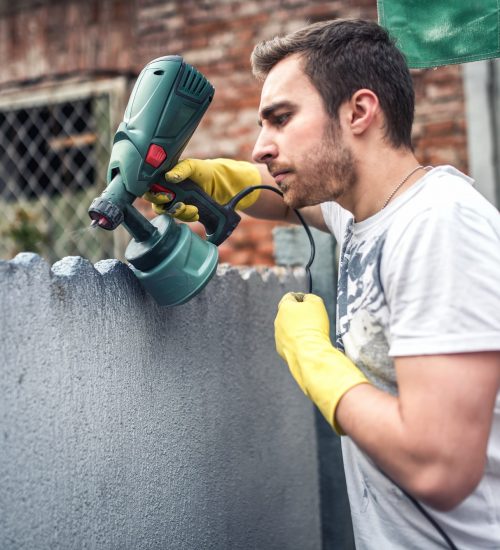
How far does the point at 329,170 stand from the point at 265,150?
161 mm

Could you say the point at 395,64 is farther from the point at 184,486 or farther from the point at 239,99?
the point at 239,99

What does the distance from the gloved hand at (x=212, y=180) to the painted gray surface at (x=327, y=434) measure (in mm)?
566

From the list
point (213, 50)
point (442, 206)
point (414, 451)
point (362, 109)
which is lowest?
point (414, 451)

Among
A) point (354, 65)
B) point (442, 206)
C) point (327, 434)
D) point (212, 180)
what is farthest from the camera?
point (327, 434)

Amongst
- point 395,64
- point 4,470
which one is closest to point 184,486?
point 4,470

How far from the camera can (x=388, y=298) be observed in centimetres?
141

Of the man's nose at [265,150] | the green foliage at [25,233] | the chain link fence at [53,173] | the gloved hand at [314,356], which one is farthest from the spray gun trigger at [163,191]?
the green foliage at [25,233]

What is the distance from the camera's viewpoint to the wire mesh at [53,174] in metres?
4.38

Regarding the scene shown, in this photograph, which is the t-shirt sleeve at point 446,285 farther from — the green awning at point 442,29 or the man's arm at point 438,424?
the green awning at point 442,29

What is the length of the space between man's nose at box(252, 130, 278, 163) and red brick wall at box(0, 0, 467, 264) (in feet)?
7.04

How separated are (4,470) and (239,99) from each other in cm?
310

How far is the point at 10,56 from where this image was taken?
4.48 m

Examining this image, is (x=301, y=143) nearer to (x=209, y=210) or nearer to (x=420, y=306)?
(x=209, y=210)

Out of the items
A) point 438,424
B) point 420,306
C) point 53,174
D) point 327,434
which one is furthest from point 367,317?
point 53,174
